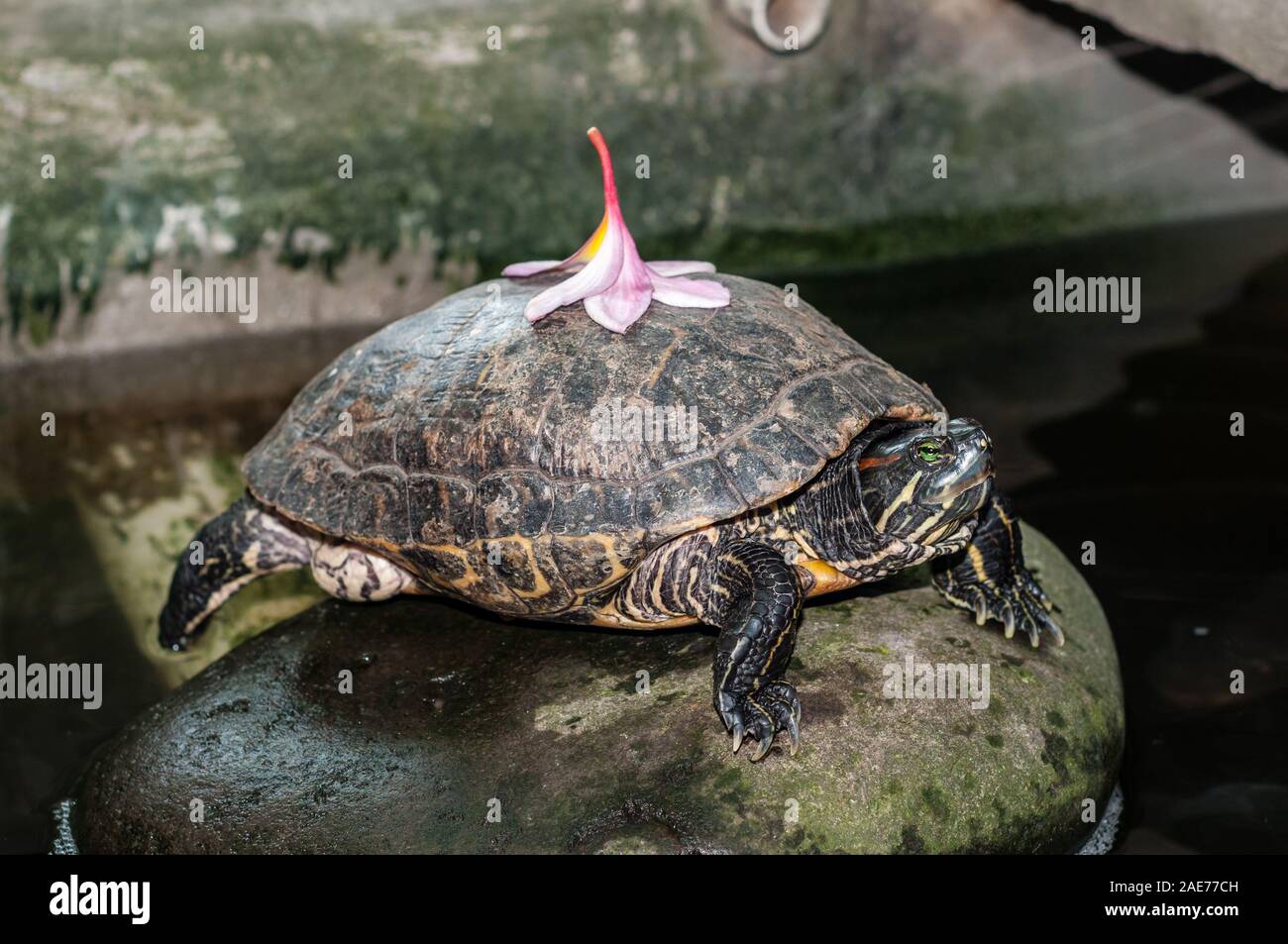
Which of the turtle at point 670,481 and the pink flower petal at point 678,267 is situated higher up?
the pink flower petal at point 678,267

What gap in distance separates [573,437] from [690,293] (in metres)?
0.89

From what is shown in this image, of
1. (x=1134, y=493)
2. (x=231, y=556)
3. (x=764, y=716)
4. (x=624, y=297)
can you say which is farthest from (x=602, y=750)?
(x=1134, y=493)

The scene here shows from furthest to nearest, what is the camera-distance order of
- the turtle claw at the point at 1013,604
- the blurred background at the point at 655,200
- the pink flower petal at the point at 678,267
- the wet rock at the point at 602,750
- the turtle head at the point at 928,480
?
the blurred background at the point at 655,200, the pink flower petal at the point at 678,267, the turtle claw at the point at 1013,604, the turtle head at the point at 928,480, the wet rock at the point at 602,750

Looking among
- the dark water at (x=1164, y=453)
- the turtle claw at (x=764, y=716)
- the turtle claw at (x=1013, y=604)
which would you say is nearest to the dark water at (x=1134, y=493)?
the dark water at (x=1164, y=453)

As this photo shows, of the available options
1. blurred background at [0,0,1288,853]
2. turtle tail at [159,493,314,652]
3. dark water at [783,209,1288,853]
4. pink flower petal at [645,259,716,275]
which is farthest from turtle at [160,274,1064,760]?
blurred background at [0,0,1288,853]

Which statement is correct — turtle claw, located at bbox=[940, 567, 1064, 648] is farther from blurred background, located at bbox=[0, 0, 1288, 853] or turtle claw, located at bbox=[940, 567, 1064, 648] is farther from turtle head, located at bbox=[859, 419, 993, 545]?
blurred background, located at bbox=[0, 0, 1288, 853]

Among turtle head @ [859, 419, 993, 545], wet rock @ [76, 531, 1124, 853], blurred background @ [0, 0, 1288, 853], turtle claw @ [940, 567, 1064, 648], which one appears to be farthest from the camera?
blurred background @ [0, 0, 1288, 853]

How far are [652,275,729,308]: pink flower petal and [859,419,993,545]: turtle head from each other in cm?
96

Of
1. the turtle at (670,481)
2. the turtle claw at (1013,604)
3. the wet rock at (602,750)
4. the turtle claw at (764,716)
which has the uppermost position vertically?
the turtle at (670,481)

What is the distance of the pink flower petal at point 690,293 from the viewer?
203 inches

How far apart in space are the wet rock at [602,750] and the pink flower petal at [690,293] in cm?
141

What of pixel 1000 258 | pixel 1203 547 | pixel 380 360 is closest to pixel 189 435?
pixel 380 360

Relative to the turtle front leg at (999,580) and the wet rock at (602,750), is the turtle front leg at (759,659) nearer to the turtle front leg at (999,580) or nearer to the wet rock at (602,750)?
the wet rock at (602,750)

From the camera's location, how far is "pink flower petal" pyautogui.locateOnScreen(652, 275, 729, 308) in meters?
5.16
